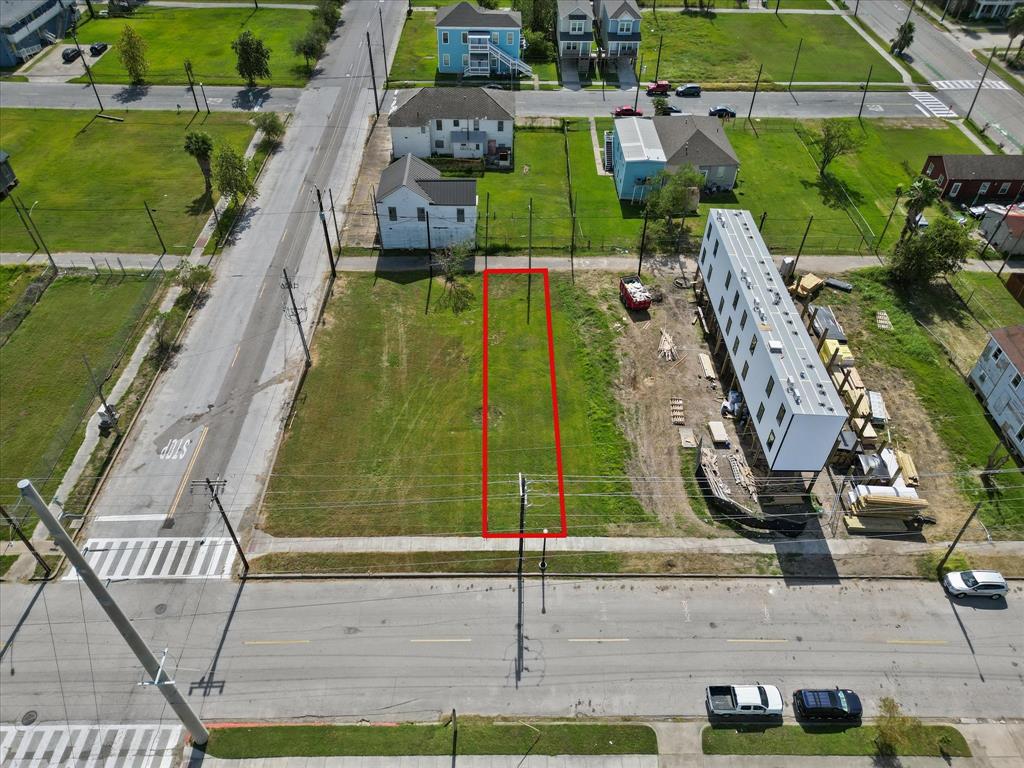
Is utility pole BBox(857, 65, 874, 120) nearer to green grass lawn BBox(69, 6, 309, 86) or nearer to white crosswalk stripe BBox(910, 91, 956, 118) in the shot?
white crosswalk stripe BBox(910, 91, 956, 118)

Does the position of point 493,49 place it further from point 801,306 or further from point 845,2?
point 845,2

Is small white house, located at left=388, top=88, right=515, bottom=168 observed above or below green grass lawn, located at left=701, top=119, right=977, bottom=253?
above

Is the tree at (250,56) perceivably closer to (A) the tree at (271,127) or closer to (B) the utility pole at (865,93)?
(A) the tree at (271,127)

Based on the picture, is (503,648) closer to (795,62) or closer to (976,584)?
(976,584)

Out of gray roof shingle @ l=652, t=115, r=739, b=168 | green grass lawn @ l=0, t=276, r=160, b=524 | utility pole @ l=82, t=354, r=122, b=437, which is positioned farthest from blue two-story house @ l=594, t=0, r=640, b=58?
utility pole @ l=82, t=354, r=122, b=437

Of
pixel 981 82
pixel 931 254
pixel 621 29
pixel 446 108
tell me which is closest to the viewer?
pixel 931 254

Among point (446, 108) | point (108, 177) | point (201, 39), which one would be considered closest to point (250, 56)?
point (201, 39)
